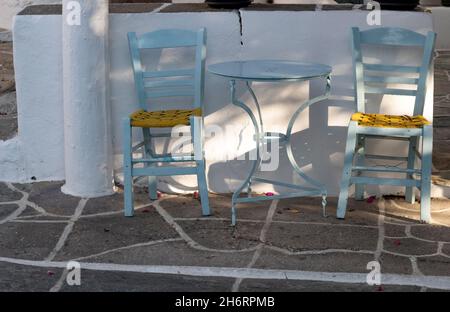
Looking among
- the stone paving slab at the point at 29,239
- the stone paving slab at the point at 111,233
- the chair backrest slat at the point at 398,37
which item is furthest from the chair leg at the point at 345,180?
the stone paving slab at the point at 29,239

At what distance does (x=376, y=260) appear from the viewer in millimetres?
4988

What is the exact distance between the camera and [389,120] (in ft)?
18.4

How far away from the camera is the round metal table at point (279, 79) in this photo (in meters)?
5.45

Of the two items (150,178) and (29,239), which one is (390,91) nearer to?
(150,178)

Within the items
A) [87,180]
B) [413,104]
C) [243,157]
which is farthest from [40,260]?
[413,104]

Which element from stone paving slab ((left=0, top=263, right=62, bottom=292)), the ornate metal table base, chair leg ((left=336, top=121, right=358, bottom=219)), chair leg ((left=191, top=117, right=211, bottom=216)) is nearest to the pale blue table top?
the ornate metal table base

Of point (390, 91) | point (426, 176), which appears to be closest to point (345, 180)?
point (426, 176)

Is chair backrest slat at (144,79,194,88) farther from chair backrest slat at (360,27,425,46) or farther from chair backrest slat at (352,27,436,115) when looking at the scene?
chair backrest slat at (360,27,425,46)

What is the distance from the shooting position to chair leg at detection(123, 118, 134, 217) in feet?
18.3

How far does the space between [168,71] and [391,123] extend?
150 cm

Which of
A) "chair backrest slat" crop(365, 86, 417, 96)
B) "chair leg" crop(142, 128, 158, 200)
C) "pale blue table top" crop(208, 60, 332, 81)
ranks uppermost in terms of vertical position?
"pale blue table top" crop(208, 60, 332, 81)

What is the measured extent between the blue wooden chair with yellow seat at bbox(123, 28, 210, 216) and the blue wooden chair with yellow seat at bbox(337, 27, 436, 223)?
0.96 m

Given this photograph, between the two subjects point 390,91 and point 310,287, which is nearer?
point 310,287

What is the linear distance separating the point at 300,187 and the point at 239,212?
43 cm
